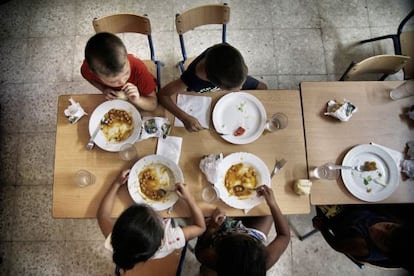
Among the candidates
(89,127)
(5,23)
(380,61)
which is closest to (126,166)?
(89,127)

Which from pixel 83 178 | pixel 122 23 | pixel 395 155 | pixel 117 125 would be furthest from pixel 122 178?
pixel 395 155

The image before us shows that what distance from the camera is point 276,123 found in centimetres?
189

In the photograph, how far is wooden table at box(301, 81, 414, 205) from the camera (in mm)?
1834

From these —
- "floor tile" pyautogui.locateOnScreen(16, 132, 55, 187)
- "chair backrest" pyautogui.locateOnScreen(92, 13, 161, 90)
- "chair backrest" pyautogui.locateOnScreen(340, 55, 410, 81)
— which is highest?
"chair backrest" pyautogui.locateOnScreen(92, 13, 161, 90)

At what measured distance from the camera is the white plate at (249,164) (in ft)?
5.83

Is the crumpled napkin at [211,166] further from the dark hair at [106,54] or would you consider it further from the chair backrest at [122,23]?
the chair backrest at [122,23]

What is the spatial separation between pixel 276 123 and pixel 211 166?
1.61 feet

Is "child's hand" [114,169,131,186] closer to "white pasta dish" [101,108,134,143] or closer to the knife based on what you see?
"white pasta dish" [101,108,134,143]

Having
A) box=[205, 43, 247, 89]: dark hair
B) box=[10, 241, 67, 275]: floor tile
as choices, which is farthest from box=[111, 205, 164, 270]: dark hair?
box=[10, 241, 67, 275]: floor tile

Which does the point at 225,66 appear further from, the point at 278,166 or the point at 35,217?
the point at 35,217

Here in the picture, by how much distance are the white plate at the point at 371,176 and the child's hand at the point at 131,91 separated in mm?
1308

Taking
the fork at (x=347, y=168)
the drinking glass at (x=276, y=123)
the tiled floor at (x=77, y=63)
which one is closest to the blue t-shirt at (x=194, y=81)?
the drinking glass at (x=276, y=123)

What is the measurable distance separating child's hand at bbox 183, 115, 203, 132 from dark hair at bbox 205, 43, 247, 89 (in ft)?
1.02

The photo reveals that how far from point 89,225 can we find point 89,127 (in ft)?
3.78
